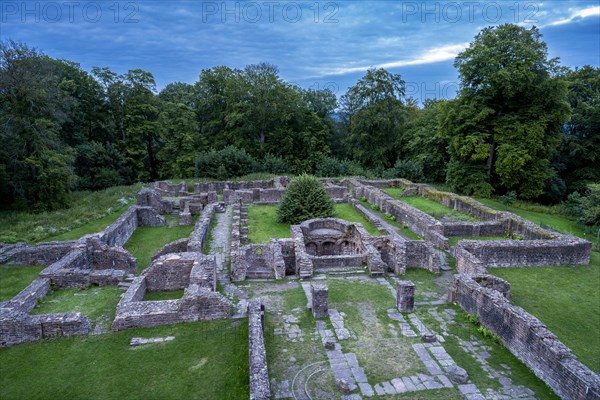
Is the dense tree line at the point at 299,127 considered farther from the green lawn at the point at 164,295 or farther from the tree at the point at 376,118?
the green lawn at the point at 164,295

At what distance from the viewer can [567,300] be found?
12445mm

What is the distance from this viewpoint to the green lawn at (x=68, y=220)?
725 inches

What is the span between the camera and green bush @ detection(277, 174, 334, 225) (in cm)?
2014

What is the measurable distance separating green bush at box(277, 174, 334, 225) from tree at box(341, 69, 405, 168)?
20988mm

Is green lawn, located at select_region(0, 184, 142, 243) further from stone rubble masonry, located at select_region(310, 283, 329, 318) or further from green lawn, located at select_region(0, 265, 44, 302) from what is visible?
stone rubble masonry, located at select_region(310, 283, 329, 318)

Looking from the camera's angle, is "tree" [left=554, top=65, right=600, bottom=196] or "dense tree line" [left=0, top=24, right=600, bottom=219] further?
"tree" [left=554, top=65, right=600, bottom=196]

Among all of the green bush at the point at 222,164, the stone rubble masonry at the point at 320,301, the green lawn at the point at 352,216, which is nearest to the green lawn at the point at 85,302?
the stone rubble masonry at the point at 320,301

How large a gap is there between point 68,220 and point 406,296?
19.2 m

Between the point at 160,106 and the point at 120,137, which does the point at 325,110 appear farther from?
the point at 120,137

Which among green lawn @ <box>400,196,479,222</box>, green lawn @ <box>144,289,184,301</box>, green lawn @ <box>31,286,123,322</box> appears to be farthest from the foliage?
green lawn @ <box>31,286,123,322</box>

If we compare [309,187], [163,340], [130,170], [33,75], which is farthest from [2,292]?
[130,170]

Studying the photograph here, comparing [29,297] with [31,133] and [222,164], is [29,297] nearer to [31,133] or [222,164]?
[31,133]

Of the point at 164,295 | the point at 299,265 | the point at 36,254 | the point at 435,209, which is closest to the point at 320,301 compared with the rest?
the point at 299,265

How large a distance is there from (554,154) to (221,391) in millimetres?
34808
